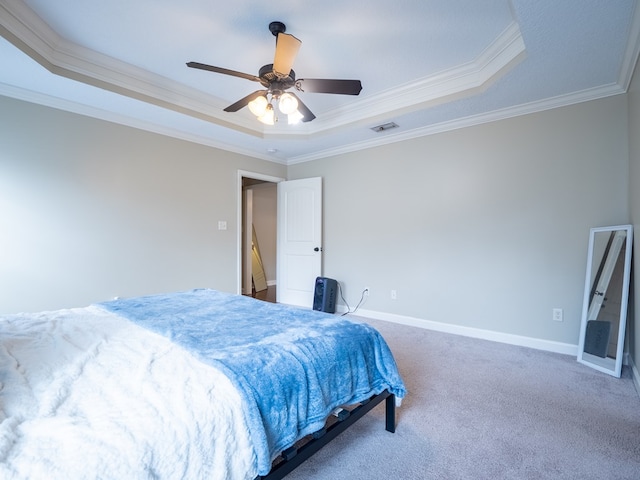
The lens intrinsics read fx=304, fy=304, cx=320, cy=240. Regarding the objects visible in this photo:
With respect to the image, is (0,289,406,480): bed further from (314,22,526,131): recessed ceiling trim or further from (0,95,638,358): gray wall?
(314,22,526,131): recessed ceiling trim

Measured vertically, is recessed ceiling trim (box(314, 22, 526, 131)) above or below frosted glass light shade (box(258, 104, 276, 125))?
above

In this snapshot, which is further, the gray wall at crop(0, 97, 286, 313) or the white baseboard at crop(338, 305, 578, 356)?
the white baseboard at crop(338, 305, 578, 356)

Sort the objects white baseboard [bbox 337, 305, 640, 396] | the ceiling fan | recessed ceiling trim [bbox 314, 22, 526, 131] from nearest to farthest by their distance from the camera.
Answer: the ceiling fan
recessed ceiling trim [bbox 314, 22, 526, 131]
white baseboard [bbox 337, 305, 640, 396]

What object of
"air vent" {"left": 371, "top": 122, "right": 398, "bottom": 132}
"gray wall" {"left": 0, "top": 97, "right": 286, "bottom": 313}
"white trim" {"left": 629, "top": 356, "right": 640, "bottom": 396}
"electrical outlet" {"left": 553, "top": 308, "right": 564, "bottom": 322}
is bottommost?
"white trim" {"left": 629, "top": 356, "right": 640, "bottom": 396}

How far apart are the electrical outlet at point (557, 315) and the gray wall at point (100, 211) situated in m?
3.81

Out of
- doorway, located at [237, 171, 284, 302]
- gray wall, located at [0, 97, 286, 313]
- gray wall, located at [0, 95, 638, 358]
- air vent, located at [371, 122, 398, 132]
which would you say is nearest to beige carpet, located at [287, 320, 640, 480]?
gray wall, located at [0, 95, 638, 358]

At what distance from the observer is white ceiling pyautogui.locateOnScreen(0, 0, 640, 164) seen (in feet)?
6.68

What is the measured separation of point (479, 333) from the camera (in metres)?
3.33

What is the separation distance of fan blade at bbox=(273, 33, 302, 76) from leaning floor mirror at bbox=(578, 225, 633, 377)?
2937mm

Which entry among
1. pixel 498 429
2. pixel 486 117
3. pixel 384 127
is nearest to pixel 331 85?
pixel 384 127

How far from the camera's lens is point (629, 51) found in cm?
216

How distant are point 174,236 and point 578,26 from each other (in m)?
4.08

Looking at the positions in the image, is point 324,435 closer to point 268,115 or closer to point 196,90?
point 268,115

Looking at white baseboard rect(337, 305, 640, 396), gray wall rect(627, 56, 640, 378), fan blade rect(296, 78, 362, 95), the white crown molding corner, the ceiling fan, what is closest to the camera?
the white crown molding corner
